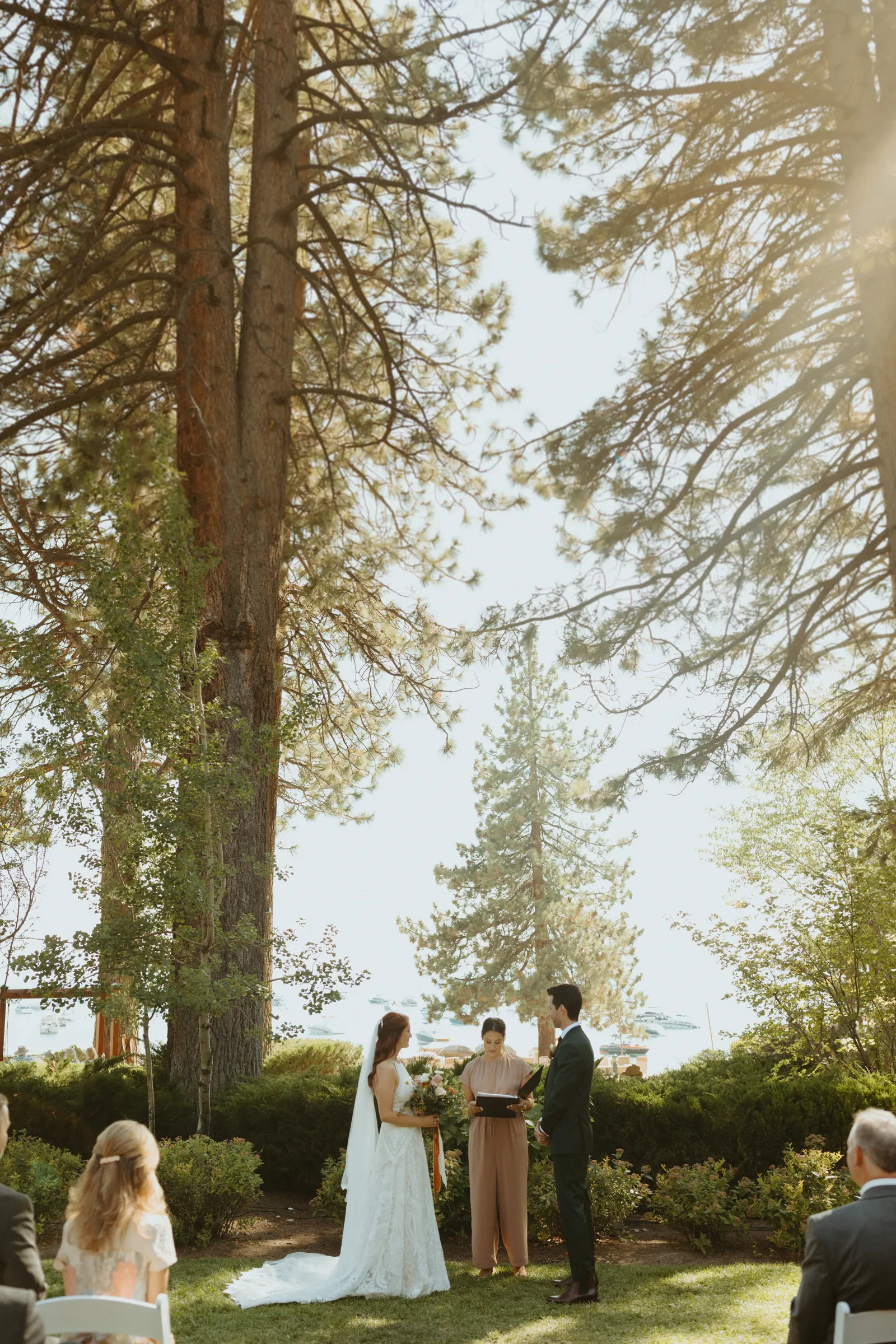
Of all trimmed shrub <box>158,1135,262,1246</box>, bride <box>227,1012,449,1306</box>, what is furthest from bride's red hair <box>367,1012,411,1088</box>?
trimmed shrub <box>158,1135,262,1246</box>

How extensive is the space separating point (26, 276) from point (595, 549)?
5681 millimetres

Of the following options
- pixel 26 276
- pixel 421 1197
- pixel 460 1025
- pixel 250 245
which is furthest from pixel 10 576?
pixel 460 1025

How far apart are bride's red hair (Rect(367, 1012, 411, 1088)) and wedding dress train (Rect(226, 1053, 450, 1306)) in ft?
0.23

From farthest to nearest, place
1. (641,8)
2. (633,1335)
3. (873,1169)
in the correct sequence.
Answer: (641,8)
(633,1335)
(873,1169)

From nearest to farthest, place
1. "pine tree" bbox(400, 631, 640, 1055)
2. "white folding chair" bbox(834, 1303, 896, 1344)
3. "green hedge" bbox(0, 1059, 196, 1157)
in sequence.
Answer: "white folding chair" bbox(834, 1303, 896, 1344) → "green hedge" bbox(0, 1059, 196, 1157) → "pine tree" bbox(400, 631, 640, 1055)

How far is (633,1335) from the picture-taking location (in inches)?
231

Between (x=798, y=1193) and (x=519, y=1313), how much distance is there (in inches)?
96.2

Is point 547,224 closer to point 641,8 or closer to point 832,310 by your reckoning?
point 641,8

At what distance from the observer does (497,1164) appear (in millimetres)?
7414

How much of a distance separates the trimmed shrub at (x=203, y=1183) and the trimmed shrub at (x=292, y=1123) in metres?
1.40

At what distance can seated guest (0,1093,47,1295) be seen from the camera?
3.12m

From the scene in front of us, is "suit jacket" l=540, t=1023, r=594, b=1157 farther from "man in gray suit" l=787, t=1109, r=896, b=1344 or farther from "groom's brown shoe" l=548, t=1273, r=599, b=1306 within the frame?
"man in gray suit" l=787, t=1109, r=896, b=1344

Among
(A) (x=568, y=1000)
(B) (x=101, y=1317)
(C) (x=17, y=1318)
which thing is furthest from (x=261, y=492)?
(C) (x=17, y=1318)

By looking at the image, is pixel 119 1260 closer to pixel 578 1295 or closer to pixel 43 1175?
pixel 578 1295
